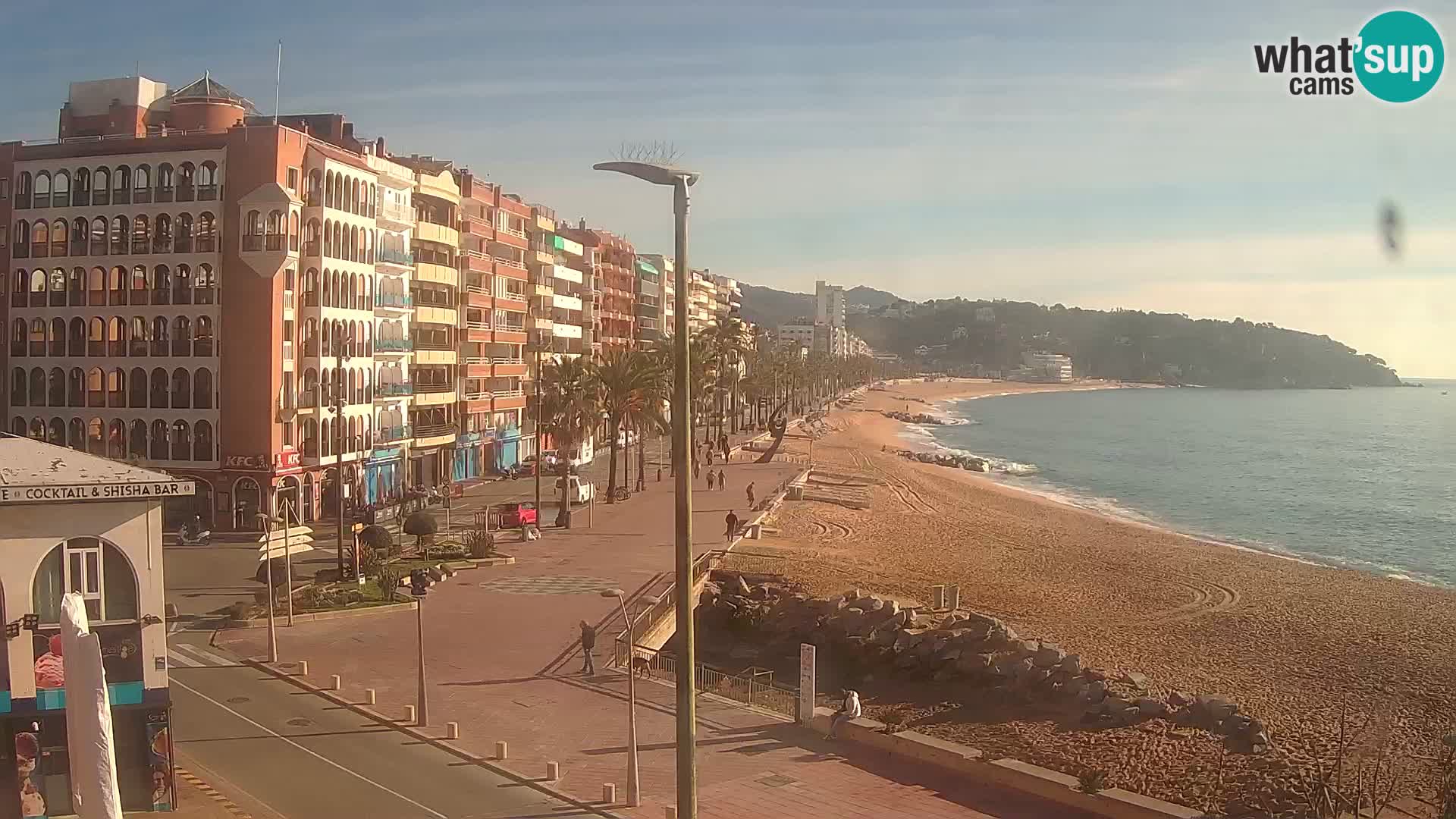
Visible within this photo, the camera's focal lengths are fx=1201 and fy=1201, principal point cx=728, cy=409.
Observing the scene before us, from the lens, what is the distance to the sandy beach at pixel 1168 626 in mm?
23469

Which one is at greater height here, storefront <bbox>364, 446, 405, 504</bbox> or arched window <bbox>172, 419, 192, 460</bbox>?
arched window <bbox>172, 419, 192, 460</bbox>

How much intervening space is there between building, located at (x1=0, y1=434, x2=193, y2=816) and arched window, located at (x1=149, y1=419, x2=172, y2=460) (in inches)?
1423

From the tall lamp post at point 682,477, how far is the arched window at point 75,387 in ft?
157

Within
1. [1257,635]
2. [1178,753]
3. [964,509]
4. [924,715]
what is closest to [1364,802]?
[1178,753]

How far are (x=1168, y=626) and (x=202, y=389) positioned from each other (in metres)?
39.0

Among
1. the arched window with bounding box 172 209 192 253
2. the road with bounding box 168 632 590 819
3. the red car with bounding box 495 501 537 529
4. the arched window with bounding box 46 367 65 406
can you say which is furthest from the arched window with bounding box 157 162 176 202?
the road with bounding box 168 632 590 819

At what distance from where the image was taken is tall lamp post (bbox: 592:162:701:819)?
11.7m

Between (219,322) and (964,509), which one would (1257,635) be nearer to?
(964,509)

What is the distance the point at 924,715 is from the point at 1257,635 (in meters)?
16.0

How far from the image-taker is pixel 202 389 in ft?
166

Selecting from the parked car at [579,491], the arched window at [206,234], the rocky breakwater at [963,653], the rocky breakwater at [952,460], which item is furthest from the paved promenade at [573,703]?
the rocky breakwater at [952,460]

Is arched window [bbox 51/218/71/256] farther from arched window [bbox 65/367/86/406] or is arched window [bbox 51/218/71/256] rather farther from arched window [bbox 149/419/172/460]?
arched window [bbox 149/419/172/460]

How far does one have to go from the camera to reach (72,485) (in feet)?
52.0

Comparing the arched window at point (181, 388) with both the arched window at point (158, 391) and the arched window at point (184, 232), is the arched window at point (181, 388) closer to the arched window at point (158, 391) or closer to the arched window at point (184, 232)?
the arched window at point (158, 391)
